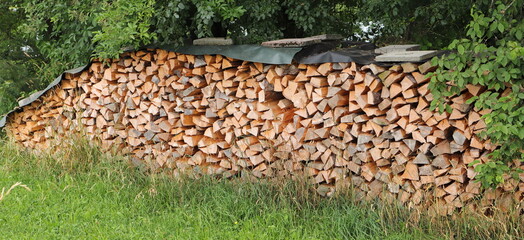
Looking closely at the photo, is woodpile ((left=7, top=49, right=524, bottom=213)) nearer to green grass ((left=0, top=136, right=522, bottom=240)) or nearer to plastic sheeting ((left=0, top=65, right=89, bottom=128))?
plastic sheeting ((left=0, top=65, right=89, bottom=128))

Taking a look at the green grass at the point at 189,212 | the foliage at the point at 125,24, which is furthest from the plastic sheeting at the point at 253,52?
the green grass at the point at 189,212

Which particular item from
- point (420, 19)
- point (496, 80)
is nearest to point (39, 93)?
point (420, 19)

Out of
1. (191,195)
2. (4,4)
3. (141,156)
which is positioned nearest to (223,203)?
(191,195)

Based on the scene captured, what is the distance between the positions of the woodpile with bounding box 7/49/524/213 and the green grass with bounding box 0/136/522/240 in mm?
203

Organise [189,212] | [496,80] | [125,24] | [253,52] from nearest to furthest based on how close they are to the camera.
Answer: [496,80] < [189,212] < [253,52] < [125,24]

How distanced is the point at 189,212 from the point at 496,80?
2.84 metres

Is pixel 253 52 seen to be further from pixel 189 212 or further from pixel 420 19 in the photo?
pixel 420 19

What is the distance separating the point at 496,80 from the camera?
4.08 m

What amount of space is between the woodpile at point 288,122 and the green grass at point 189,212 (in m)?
0.20

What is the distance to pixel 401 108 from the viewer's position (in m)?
4.61

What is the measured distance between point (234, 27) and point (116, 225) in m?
2.92

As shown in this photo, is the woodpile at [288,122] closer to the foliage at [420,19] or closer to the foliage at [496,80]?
the foliage at [496,80]

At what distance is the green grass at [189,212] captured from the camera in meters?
4.51

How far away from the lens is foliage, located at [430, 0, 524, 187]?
12.9 feet
